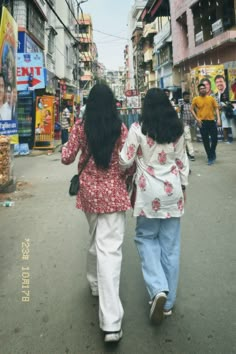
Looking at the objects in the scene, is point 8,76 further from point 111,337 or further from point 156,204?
point 111,337

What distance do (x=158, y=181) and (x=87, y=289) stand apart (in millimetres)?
1206

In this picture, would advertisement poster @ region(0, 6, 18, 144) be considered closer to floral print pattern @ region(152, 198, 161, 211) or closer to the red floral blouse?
the red floral blouse

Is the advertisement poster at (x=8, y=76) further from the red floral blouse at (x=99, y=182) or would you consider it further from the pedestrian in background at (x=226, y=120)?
the pedestrian in background at (x=226, y=120)

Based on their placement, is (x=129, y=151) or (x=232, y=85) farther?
(x=232, y=85)

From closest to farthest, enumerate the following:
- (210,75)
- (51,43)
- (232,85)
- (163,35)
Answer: (210,75)
(232,85)
(51,43)
(163,35)

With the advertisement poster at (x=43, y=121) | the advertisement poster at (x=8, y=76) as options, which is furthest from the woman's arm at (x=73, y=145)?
the advertisement poster at (x=43, y=121)

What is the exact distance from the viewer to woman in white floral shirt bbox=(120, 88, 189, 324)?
8.30 ft

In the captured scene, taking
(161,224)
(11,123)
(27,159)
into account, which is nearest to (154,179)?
(161,224)

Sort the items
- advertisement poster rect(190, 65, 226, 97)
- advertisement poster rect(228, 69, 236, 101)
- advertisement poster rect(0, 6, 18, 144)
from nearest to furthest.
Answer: advertisement poster rect(0, 6, 18, 144)
advertisement poster rect(190, 65, 226, 97)
advertisement poster rect(228, 69, 236, 101)

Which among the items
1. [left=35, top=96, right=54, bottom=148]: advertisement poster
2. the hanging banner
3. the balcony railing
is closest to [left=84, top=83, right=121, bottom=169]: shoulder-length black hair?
the hanging banner

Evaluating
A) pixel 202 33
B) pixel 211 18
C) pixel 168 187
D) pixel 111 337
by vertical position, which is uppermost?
pixel 211 18

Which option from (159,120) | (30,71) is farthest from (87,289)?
(30,71)

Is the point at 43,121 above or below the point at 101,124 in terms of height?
above

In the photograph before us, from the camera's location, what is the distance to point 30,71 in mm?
13680
